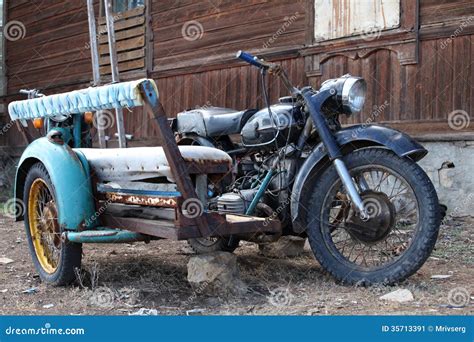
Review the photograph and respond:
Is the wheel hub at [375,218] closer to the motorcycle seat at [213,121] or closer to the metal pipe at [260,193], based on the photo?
the metal pipe at [260,193]

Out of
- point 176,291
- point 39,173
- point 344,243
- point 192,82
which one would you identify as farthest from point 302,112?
point 192,82

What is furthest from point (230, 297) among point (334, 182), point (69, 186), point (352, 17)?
point (352, 17)

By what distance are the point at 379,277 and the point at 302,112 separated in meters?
1.20

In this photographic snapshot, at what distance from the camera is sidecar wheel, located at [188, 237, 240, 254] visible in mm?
4574

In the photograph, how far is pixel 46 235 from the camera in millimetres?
4242

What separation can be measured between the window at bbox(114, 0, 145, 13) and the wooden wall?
19.3 inches

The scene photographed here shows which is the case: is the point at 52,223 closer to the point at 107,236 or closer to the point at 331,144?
the point at 107,236

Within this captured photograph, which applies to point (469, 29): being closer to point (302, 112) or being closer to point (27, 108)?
point (302, 112)

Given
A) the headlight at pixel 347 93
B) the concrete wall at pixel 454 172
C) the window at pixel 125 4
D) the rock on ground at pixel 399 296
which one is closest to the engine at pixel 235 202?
the headlight at pixel 347 93

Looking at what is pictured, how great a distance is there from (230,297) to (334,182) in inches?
37.4

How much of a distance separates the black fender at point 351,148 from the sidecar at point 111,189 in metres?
0.20

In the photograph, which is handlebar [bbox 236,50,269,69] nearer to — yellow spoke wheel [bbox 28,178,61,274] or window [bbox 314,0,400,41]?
yellow spoke wheel [bbox 28,178,61,274]

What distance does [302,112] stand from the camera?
3922 millimetres

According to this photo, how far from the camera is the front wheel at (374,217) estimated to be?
3.31m
